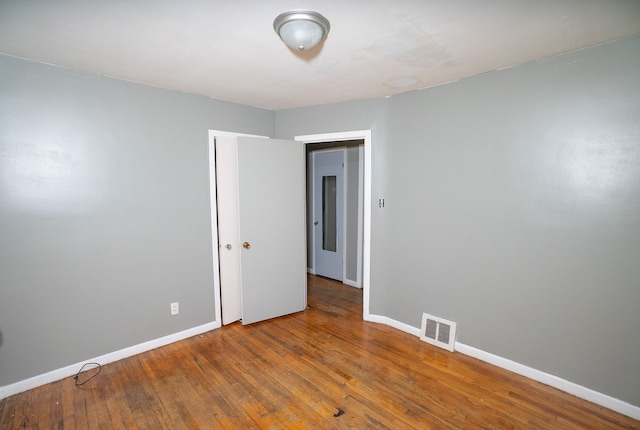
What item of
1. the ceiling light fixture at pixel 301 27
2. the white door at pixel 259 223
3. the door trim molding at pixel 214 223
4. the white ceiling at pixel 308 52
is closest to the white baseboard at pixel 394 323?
the white door at pixel 259 223

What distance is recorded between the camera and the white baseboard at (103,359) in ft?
6.74

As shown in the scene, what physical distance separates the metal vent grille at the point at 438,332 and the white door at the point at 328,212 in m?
1.87

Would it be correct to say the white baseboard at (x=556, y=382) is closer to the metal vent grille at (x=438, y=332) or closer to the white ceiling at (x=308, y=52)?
the metal vent grille at (x=438, y=332)

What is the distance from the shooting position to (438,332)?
2.68 metres

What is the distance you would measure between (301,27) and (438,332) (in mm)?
2720

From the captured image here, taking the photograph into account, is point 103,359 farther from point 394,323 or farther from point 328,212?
point 328,212

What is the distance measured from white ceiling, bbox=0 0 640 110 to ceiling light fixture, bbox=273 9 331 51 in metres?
0.04

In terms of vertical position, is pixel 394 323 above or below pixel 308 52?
below

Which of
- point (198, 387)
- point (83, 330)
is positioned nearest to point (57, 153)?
point (83, 330)

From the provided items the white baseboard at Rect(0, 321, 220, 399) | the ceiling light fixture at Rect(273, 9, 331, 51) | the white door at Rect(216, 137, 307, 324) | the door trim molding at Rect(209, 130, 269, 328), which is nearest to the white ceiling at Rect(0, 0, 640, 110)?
the ceiling light fixture at Rect(273, 9, 331, 51)

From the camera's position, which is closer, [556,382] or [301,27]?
[301,27]

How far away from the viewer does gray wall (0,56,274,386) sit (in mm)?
2016

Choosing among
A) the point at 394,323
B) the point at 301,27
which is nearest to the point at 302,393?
the point at 394,323

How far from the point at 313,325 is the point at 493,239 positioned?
198cm
